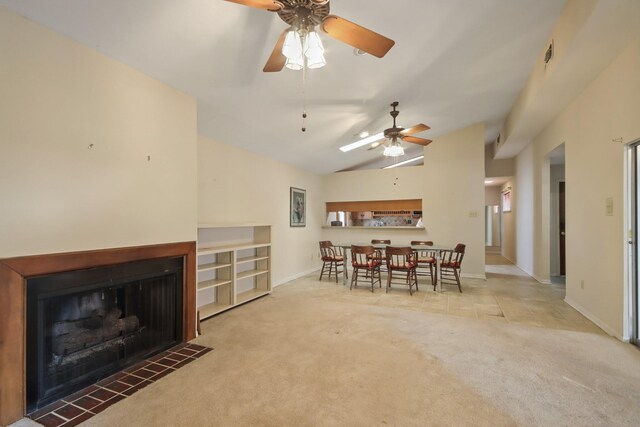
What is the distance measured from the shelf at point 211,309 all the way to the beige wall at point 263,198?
3.86 ft

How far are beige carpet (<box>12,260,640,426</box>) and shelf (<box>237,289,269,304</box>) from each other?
1.16 ft

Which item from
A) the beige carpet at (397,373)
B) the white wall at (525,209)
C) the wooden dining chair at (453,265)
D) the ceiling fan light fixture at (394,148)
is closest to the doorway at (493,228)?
the white wall at (525,209)

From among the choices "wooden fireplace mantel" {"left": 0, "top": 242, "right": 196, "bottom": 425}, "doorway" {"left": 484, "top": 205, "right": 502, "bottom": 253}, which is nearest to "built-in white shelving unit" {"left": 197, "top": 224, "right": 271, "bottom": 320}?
"wooden fireplace mantel" {"left": 0, "top": 242, "right": 196, "bottom": 425}

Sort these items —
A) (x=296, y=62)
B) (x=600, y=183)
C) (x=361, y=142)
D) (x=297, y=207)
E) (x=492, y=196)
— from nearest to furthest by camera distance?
1. (x=296, y=62)
2. (x=600, y=183)
3. (x=361, y=142)
4. (x=297, y=207)
5. (x=492, y=196)

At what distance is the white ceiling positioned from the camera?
2.16 meters

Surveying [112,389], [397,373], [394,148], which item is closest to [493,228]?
[394,148]

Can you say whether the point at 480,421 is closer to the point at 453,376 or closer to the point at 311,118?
the point at 453,376

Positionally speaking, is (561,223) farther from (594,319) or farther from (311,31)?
(311,31)

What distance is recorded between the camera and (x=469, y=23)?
286 centimetres

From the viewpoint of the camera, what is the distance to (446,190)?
6668mm

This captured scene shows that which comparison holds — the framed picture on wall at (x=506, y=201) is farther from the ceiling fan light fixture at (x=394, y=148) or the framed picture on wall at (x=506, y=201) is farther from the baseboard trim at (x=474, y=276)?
the ceiling fan light fixture at (x=394, y=148)

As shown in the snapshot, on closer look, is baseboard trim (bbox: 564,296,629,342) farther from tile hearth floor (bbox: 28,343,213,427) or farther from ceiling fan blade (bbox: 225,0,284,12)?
ceiling fan blade (bbox: 225,0,284,12)

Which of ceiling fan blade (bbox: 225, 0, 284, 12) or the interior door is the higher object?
ceiling fan blade (bbox: 225, 0, 284, 12)

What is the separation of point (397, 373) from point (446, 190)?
16.8 feet
